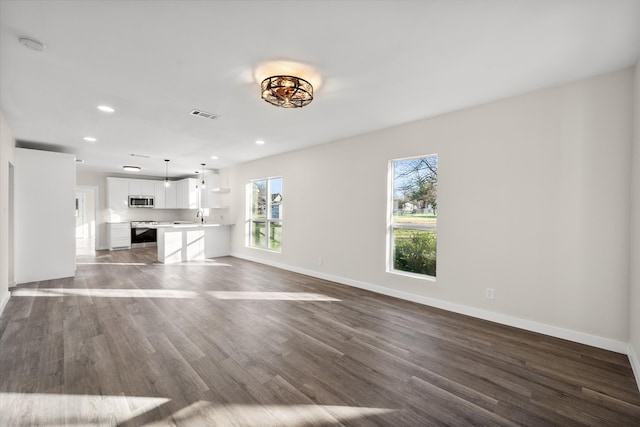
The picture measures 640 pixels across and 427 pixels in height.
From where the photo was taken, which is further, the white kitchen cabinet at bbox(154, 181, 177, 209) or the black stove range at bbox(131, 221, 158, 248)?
the white kitchen cabinet at bbox(154, 181, 177, 209)

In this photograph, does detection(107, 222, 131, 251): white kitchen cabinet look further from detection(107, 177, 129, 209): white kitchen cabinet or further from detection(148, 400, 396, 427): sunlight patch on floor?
detection(148, 400, 396, 427): sunlight patch on floor

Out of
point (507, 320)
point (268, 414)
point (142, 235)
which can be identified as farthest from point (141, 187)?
point (507, 320)

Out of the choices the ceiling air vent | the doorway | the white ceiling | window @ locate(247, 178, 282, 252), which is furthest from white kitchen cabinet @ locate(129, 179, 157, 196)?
the ceiling air vent

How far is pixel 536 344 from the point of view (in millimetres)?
2621

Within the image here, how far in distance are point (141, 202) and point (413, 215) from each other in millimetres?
8664

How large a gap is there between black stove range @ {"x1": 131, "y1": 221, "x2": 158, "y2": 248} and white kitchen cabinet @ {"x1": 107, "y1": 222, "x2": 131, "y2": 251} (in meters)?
0.16

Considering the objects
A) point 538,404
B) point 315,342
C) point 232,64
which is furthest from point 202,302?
point 538,404

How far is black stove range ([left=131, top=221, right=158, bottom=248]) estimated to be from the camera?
8.80 m

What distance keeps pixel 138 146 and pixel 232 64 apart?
388cm

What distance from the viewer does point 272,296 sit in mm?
4102

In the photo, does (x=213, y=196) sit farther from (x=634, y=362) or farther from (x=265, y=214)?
(x=634, y=362)

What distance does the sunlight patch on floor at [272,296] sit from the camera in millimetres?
3994

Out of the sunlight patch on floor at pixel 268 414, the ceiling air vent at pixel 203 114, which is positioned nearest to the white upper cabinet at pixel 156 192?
the ceiling air vent at pixel 203 114

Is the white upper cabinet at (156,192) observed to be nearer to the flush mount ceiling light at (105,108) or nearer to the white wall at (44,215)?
the white wall at (44,215)
